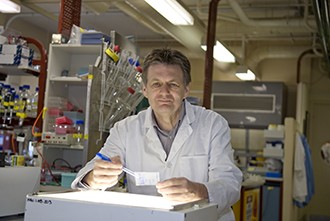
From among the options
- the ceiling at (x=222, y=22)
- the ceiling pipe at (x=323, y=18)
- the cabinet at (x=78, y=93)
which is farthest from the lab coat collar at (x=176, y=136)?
the ceiling pipe at (x=323, y=18)

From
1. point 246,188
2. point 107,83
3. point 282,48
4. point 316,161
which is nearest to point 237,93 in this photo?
point 282,48

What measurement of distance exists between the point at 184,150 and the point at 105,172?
1.38ft

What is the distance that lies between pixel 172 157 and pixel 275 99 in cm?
649

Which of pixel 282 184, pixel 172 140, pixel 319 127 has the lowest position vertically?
pixel 282 184

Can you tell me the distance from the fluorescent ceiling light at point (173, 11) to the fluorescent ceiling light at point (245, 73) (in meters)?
2.54

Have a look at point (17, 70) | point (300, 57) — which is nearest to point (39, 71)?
point (17, 70)

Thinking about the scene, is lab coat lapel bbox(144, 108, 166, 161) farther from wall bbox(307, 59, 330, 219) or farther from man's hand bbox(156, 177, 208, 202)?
wall bbox(307, 59, 330, 219)

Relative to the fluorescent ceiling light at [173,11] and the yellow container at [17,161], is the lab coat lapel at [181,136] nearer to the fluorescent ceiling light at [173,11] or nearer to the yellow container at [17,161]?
the yellow container at [17,161]

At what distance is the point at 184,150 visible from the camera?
1.98 metres

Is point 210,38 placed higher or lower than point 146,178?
higher

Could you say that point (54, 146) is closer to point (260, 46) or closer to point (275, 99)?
point (275, 99)

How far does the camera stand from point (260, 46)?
8.70 meters

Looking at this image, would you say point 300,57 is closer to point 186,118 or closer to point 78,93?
point 78,93

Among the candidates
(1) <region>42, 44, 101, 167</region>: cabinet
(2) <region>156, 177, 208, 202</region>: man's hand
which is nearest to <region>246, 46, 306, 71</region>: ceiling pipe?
(1) <region>42, 44, 101, 167</region>: cabinet
